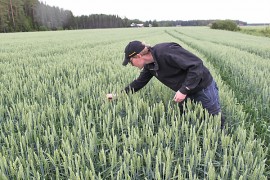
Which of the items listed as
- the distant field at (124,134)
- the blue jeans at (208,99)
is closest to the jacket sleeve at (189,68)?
the distant field at (124,134)

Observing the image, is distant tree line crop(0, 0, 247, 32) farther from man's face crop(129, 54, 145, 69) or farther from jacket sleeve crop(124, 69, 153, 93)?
man's face crop(129, 54, 145, 69)

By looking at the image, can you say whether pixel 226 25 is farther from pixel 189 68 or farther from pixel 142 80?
pixel 189 68

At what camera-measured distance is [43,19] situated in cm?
7888

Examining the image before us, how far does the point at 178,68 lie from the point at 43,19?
8220 centimetres

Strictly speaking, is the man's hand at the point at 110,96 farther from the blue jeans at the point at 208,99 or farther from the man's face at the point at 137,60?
the blue jeans at the point at 208,99

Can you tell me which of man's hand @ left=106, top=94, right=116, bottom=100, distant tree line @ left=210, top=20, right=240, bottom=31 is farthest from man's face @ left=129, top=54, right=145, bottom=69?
distant tree line @ left=210, top=20, right=240, bottom=31

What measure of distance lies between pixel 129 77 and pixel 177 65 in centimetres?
188

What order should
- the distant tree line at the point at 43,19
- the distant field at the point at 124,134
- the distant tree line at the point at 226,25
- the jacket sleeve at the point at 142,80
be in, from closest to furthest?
the distant field at the point at 124,134 → the jacket sleeve at the point at 142,80 → the distant tree line at the point at 43,19 → the distant tree line at the point at 226,25

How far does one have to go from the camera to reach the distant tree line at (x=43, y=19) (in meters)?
60.6

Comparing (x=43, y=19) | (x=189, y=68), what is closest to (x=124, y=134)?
(x=189, y=68)

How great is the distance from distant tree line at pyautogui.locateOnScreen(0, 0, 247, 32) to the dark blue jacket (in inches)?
2322

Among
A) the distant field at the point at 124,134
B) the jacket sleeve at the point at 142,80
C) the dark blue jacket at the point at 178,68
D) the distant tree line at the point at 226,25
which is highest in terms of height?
the dark blue jacket at the point at 178,68

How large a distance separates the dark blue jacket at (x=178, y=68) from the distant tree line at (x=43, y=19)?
58987 mm

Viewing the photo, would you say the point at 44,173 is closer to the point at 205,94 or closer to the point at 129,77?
the point at 205,94
